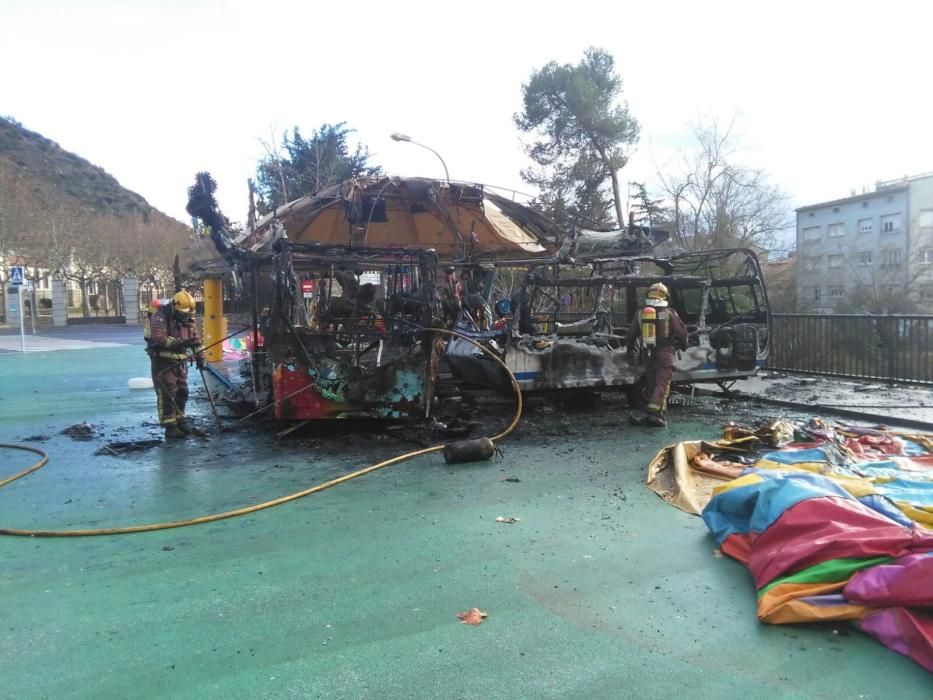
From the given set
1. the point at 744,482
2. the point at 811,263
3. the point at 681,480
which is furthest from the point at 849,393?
the point at 811,263

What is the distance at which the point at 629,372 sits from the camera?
8586 millimetres

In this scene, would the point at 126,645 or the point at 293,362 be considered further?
the point at 293,362

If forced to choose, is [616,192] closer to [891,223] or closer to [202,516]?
[202,516]

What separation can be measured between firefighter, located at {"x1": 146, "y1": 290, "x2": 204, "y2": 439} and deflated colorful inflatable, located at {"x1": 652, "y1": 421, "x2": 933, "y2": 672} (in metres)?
6.12

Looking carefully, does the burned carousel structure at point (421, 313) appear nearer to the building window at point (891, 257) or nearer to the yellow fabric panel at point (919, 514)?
the yellow fabric panel at point (919, 514)

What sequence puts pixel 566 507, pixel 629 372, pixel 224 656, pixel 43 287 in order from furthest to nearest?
pixel 43 287 → pixel 629 372 → pixel 566 507 → pixel 224 656

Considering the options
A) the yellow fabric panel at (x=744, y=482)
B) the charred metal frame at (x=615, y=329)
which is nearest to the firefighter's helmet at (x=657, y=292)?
the charred metal frame at (x=615, y=329)

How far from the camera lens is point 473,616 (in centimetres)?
323

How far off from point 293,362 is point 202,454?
137cm

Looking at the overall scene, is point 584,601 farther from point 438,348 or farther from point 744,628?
point 438,348

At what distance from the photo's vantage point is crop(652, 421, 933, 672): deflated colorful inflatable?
278cm

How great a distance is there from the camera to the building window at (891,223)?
1806 inches

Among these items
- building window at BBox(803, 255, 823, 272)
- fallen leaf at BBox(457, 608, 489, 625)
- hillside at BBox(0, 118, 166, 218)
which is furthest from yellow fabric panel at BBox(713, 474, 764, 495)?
hillside at BBox(0, 118, 166, 218)

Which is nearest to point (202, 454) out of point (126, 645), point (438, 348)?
point (438, 348)
